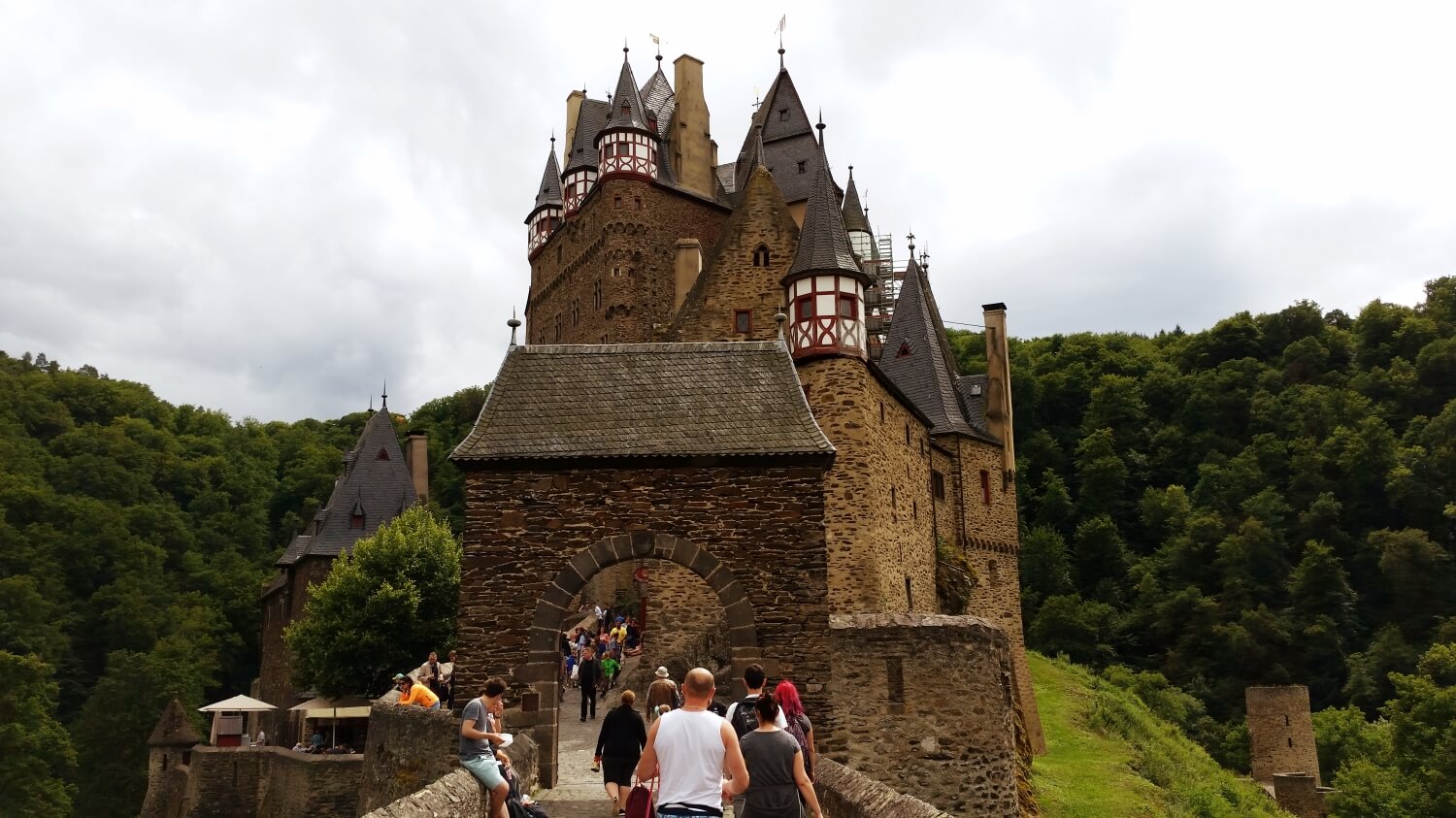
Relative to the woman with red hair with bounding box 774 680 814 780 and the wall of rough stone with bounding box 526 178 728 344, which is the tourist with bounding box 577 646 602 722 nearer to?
the woman with red hair with bounding box 774 680 814 780

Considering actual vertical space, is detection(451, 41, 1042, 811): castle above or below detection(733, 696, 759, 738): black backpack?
above

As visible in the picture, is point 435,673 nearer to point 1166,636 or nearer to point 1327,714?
point 1327,714

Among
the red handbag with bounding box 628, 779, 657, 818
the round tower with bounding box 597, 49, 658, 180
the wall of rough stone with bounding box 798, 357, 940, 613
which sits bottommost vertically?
the red handbag with bounding box 628, 779, 657, 818

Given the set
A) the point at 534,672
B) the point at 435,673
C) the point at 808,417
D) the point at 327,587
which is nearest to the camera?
the point at 534,672

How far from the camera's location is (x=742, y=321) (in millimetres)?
33281

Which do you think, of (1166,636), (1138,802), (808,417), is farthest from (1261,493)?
(808,417)

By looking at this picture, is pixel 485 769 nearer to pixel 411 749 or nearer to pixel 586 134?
pixel 411 749

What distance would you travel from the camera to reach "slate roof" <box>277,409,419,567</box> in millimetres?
43812

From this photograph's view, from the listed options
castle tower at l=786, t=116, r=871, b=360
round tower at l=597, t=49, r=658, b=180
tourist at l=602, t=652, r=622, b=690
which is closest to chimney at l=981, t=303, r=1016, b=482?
castle tower at l=786, t=116, r=871, b=360

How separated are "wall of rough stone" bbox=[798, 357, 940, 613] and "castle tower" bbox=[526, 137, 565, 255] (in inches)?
1115

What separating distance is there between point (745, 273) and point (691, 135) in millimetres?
15905

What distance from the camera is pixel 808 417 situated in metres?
18.6

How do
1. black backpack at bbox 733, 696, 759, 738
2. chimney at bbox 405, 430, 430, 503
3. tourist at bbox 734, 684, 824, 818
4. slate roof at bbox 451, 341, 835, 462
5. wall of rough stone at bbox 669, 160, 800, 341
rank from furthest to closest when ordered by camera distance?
chimney at bbox 405, 430, 430, 503, wall of rough stone at bbox 669, 160, 800, 341, slate roof at bbox 451, 341, 835, 462, black backpack at bbox 733, 696, 759, 738, tourist at bbox 734, 684, 824, 818

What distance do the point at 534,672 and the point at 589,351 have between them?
525 centimetres
